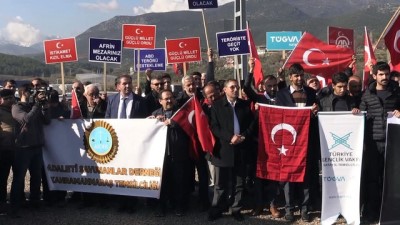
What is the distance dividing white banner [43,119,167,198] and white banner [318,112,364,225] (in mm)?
2398

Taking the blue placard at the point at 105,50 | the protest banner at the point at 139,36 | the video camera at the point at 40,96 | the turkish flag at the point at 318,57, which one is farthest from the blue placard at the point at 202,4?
the video camera at the point at 40,96

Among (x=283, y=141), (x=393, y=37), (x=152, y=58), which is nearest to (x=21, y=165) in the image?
(x=283, y=141)

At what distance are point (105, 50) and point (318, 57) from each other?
4.74 metres

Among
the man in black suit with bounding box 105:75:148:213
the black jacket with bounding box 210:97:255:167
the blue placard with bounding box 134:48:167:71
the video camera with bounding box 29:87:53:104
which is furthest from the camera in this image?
the blue placard with bounding box 134:48:167:71

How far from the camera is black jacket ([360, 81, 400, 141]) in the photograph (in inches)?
261

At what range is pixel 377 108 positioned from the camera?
6664 millimetres

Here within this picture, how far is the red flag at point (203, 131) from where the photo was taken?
7086 millimetres

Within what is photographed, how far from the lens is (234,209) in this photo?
282 inches

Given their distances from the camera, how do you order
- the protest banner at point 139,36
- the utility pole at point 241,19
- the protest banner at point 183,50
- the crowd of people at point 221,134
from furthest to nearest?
the protest banner at point 183,50 → the protest banner at point 139,36 → the utility pole at point 241,19 → the crowd of people at point 221,134

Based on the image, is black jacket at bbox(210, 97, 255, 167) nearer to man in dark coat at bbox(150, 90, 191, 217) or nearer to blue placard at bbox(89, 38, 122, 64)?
man in dark coat at bbox(150, 90, 191, 217)

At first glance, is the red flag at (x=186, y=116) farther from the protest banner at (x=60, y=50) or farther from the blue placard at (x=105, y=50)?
the protest banner at (x=60, y=50)

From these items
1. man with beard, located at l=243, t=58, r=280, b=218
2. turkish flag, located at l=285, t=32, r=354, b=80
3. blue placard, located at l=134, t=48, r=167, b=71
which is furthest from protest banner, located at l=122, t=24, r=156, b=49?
man with beard, located at l=243, t=58, r=280, b=218

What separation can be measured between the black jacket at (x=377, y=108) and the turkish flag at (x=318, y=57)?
264 centimetres

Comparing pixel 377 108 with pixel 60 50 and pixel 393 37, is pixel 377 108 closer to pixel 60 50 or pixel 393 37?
pixel 393 37
